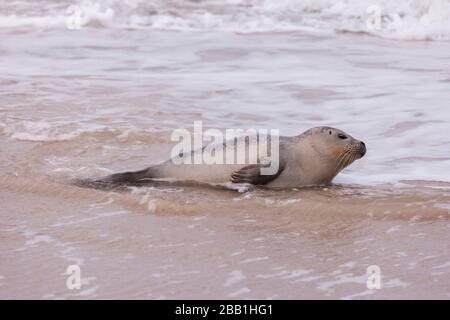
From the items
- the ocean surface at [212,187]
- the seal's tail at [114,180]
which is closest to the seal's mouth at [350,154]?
the ocean surface at [212,187]

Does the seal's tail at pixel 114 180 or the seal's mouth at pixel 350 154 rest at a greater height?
the seal's mouth at pixel 350 154

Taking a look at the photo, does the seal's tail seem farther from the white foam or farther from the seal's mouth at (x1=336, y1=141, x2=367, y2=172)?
the white foam

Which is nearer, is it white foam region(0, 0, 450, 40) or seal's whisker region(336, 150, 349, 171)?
seal's whisker region(336, 150, 349, 171)

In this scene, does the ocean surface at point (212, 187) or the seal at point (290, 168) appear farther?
the seal at point (290, 168)

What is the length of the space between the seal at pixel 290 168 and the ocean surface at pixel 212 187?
0.12 meters

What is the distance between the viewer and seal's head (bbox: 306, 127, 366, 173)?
6359 mm

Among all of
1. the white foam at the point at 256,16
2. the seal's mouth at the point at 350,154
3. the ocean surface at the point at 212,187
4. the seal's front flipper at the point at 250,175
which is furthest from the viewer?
the white foam at the point at 256,16

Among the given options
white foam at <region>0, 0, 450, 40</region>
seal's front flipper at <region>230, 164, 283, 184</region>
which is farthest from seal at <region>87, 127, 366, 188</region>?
white foam at <region>0, 0, 450, 40</region>

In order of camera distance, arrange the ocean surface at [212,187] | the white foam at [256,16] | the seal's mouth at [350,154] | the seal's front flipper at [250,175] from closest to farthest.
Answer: the ocean surface at [212,187] < the seal's front flipper at [250,175] < the seal's mouth at [350,154] < the white foam at [256,16]

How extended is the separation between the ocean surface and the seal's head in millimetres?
185

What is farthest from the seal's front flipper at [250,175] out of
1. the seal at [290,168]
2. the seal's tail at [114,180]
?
the seal's tail at [114,180]

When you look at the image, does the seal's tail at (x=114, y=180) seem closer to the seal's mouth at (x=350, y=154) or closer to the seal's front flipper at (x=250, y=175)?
the seal's front flipper at (x=250, y=175)

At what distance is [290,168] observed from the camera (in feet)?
20.6

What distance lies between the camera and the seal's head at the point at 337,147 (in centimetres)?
636
